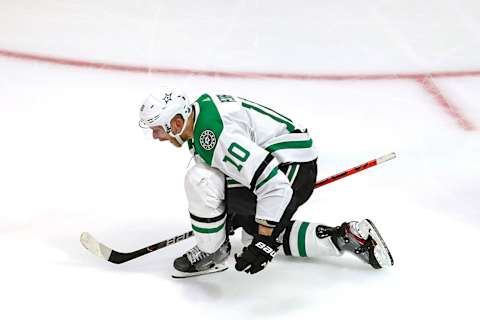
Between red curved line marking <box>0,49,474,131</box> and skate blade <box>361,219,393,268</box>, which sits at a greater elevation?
red curved line marking <box>0,49,474,131</box>

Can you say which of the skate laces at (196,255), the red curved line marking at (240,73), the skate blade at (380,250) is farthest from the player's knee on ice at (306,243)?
the red curved line marking at (240,73)

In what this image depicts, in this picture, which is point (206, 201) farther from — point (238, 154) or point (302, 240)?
point (302, 240)

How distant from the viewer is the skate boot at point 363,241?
2.62 m

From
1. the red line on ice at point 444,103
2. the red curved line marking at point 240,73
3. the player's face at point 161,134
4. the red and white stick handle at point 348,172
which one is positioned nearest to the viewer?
the player's face at point 161,134

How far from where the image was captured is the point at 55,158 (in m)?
3.42

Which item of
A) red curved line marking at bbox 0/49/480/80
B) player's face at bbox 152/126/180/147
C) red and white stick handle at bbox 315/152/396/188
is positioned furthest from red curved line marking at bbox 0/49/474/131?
player's face at bbox 152/126/180/147

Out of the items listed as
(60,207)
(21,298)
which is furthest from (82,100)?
(21,298)

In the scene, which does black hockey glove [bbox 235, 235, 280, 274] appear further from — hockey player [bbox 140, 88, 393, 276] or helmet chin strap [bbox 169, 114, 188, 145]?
helmet chin strap [bbox 169, 114, 188, 145]

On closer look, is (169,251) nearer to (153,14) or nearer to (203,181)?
(203,181)

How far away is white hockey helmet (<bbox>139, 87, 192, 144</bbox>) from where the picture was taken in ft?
7.95

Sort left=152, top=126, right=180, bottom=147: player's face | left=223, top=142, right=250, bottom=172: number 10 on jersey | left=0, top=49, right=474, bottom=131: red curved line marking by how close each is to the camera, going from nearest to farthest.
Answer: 1. left=223, top=142, right=250, bottom=172: number 10 on jersey
2. left=152, top=126, right=180, bottom=147: player's face
3. left=0, top=49, right=474, bottom=131: red curved line marking

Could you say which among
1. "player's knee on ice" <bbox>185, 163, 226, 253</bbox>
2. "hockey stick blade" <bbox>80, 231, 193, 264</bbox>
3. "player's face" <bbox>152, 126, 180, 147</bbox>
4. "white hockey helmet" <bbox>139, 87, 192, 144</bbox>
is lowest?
"hockey stick blade" <bbox>80, 231, 193, 264</bbox>

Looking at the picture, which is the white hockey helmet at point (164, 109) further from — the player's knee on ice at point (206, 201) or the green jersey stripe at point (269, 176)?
the green jersey stripe at point (269, 176)

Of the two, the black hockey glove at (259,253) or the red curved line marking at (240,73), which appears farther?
the red curved line marking at (240,73)
